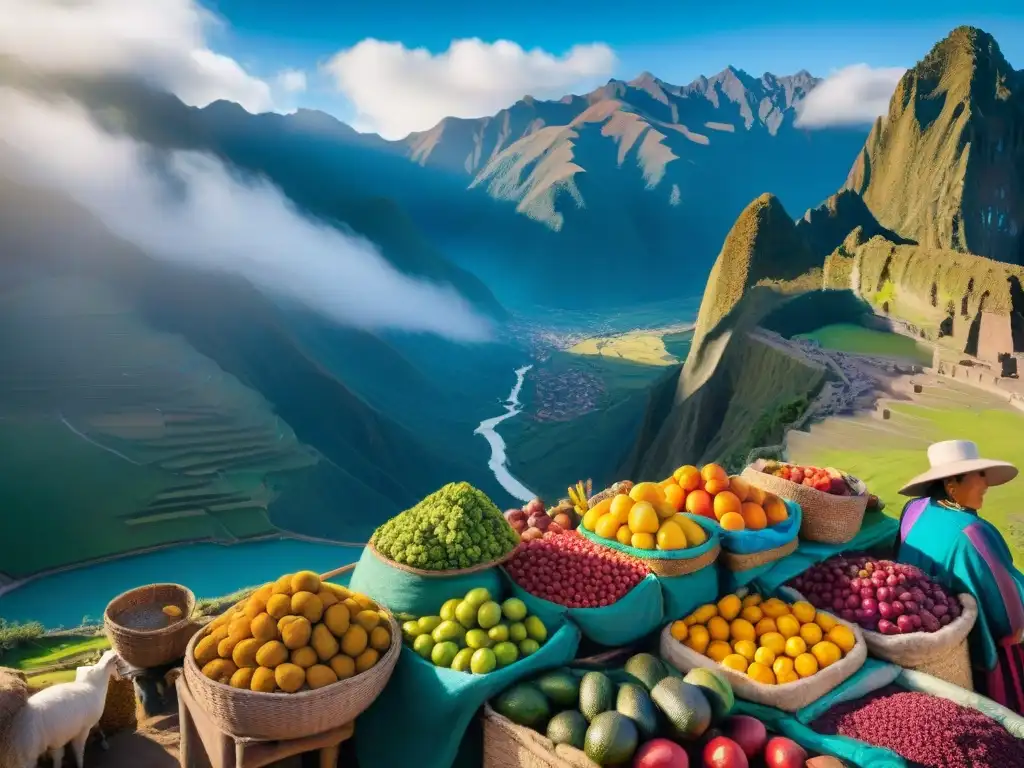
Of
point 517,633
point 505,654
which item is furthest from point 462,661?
point 517,633

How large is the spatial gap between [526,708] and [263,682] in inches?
47.6

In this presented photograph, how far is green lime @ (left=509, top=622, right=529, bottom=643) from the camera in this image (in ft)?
11.9

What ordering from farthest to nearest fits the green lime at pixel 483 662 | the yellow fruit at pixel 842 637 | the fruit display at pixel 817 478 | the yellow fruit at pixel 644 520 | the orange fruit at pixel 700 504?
the fruit display at pixel 817 478 < the orange fruit at pixel 700 504 < the yellow fruit at pixel 644 520 < the yellow fruit at pixel 842 637 < the green lime at pixel 483 662

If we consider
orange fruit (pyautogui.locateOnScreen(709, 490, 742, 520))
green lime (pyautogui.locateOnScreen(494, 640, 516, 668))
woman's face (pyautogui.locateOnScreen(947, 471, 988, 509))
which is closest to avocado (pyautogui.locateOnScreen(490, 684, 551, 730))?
green lime (pyautogui.locateOnScreen(494, 640, 516, 668))

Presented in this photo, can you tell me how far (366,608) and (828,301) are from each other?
32059mm

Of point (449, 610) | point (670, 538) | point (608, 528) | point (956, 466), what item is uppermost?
point (956, 466)

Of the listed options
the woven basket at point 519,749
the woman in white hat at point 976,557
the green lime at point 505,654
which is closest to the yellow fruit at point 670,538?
the green lime at point 505,654

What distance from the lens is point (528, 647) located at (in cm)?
358

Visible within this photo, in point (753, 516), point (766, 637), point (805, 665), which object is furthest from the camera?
point (753, 516)

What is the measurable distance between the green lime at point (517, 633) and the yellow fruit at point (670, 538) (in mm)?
999

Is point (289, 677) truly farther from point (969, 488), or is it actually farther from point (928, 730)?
point (969, 488)

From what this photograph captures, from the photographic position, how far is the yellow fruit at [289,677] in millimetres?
3123

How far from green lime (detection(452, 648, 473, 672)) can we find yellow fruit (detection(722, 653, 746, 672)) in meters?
1.37

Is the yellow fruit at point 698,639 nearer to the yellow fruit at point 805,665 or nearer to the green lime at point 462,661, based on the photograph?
the yellow fruit at point 805,665
